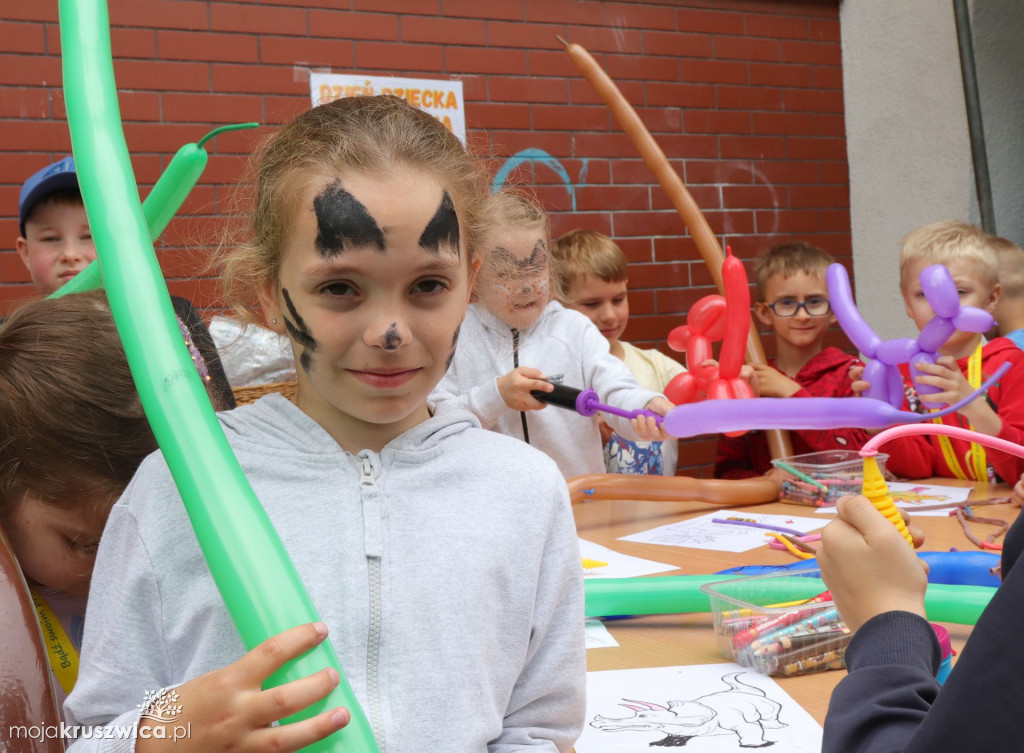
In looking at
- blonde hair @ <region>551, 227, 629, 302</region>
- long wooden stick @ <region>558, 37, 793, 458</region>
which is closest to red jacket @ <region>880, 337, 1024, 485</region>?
long wooden stick @ <region>558, 37, 793, 458</region>

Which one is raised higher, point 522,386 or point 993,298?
point 993,298

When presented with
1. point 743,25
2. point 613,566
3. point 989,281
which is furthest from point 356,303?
point 743,25

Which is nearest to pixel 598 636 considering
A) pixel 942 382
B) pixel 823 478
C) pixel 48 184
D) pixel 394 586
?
pixel 394 586

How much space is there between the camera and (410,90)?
11.3 ft

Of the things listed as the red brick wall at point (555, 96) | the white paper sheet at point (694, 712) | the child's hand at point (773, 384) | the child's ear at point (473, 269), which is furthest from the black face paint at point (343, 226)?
the red brick wall at point (555, 96)

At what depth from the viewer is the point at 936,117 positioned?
12.5ft

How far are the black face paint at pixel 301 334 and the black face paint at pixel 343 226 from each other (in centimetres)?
6

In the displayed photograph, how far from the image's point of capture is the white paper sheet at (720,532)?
161 cm

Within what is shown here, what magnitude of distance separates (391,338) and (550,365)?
1.62 metres

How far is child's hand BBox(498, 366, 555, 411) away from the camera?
1911 mm

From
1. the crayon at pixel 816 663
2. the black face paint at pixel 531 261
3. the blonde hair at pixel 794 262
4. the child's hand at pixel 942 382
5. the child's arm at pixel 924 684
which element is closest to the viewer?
the child's arm at pixel 924 684

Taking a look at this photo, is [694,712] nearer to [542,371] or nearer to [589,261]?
[542,371]

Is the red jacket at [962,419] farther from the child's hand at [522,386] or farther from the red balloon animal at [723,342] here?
the child's hand at [522,386]

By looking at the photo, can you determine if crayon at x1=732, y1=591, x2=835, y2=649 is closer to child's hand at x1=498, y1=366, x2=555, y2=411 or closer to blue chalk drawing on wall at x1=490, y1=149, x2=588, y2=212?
child's hand at x1=498, y1=366, x2=555, y2=411
